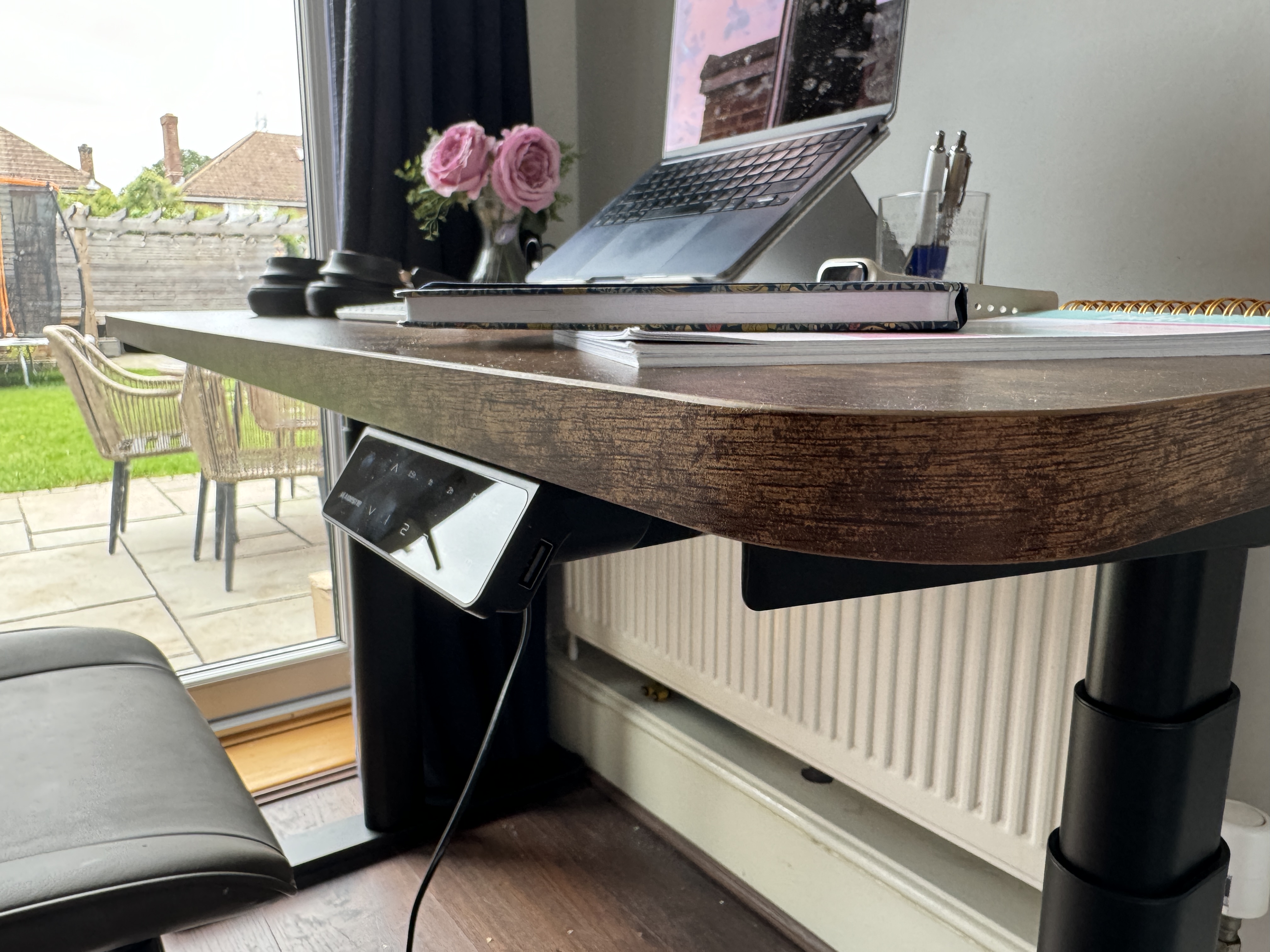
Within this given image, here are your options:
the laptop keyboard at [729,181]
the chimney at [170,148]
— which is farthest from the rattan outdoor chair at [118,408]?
the laptop keyboard at [729,181]

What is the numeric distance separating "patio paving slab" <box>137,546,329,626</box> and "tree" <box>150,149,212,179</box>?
2.45 ft

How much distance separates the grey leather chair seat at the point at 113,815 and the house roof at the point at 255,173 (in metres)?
1.20

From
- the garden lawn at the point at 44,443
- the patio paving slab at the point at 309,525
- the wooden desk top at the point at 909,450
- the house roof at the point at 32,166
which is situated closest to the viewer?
the wooden desk top at the point at 909,450

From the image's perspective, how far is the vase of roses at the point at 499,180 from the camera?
121 centimetres

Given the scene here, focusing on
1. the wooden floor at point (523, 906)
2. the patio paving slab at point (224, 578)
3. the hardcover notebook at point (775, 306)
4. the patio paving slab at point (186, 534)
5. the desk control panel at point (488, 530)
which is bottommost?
the wooden floor at point (523, 906)

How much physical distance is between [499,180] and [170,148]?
85cm

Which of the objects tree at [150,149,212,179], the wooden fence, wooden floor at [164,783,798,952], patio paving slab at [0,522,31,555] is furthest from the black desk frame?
patio paving slab at [0,522,31,555]

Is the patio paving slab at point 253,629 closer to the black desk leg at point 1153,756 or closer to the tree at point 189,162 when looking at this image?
the tree at point 189,162

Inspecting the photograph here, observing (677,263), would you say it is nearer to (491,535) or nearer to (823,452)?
(491,535)

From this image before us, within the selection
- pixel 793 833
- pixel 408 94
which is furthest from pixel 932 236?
pixel 408 94

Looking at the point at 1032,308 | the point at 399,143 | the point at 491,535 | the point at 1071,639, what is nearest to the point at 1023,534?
the point at 491,535

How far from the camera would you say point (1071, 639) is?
888mm

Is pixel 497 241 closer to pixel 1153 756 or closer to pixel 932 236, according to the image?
pixel 932 236

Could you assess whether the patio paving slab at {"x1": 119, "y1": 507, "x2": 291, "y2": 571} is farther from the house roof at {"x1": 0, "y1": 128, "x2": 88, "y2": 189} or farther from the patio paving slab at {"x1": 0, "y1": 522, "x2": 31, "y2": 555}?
the house roof at {"x1": 0, "y1": 128, "x2": 88, "y2": 189}
